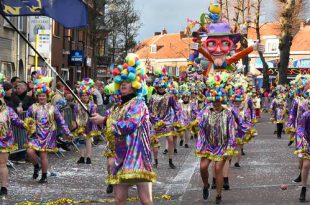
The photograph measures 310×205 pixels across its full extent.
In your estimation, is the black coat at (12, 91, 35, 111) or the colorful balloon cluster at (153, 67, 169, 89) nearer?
the black coat at (12, 91, 35, 111)

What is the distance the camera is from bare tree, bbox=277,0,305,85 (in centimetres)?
3491

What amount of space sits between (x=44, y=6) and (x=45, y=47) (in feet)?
53.2

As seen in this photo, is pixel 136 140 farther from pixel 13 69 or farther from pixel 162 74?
pixel 13 69

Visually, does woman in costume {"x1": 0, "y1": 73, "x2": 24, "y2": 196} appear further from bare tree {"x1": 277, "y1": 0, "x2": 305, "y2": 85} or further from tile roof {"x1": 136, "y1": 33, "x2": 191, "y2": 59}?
tile roof {"x1": 136, "y1": 33, "x2": 191, "y2": 59}

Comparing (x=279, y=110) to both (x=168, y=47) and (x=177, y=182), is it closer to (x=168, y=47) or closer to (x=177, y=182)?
(x=177, y=182)

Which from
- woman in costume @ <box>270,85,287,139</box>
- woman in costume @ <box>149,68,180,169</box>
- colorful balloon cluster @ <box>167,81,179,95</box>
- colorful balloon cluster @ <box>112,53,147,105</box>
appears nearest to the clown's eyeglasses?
woman in costume @ <box>270,85,287,139</box>

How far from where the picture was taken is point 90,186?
1104cm

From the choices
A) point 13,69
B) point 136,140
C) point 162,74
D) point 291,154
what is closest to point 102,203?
point 136,140

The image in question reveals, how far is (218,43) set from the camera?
68.5 ft

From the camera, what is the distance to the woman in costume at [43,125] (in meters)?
11.2

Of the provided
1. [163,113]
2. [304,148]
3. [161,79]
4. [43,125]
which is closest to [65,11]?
[43,125]

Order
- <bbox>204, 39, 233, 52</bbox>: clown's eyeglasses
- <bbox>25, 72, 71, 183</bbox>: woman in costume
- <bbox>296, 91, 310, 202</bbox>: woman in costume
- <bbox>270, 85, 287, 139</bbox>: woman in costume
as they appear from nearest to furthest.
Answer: <bbox>296, 91, 310, 202</bbox>: woman in costume → <bbox>25, 72, 71, 183</bbox>: woman in costume → <bbox>204, 39, 233, 52</bbox>: clown's eyeglasses → <bbox>270, 85, 287, 139</bbox>: woman in costume

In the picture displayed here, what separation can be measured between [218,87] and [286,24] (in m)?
26.1

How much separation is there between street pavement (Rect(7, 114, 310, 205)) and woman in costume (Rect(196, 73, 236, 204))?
0.42 metres
